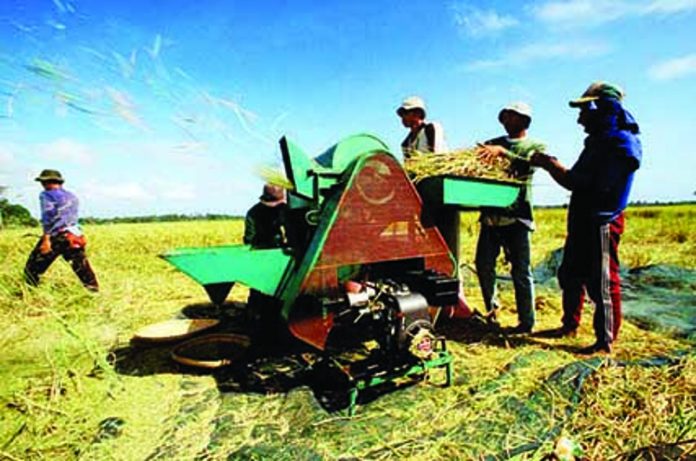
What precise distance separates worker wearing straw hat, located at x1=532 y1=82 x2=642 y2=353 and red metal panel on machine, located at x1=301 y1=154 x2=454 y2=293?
1617mm

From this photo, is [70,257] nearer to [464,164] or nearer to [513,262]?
[464,164]

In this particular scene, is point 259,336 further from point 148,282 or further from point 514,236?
point 148,282

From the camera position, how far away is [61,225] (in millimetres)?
6121

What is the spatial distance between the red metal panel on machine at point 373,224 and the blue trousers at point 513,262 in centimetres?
151

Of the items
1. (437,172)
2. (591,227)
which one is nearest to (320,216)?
(437,172)

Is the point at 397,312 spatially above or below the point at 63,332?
above

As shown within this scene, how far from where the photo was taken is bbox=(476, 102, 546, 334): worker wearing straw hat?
168 inches

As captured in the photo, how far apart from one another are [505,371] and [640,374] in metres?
0.95

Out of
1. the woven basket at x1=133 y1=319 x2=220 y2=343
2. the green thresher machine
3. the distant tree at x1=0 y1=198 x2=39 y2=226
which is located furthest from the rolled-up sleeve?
the green thresher machine

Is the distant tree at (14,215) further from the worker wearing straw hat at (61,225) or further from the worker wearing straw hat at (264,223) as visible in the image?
the worker wearing straw hat at (264,223)

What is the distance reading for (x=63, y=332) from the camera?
355 cm

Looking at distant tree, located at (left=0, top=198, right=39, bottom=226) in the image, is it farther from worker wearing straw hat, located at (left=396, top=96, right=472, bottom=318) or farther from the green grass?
worker wearing straw hat, located at (left=396, top=96, right=472, bottom=318)

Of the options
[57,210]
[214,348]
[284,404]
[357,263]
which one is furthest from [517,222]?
[57,210]

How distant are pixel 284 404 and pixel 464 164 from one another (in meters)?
2.42
